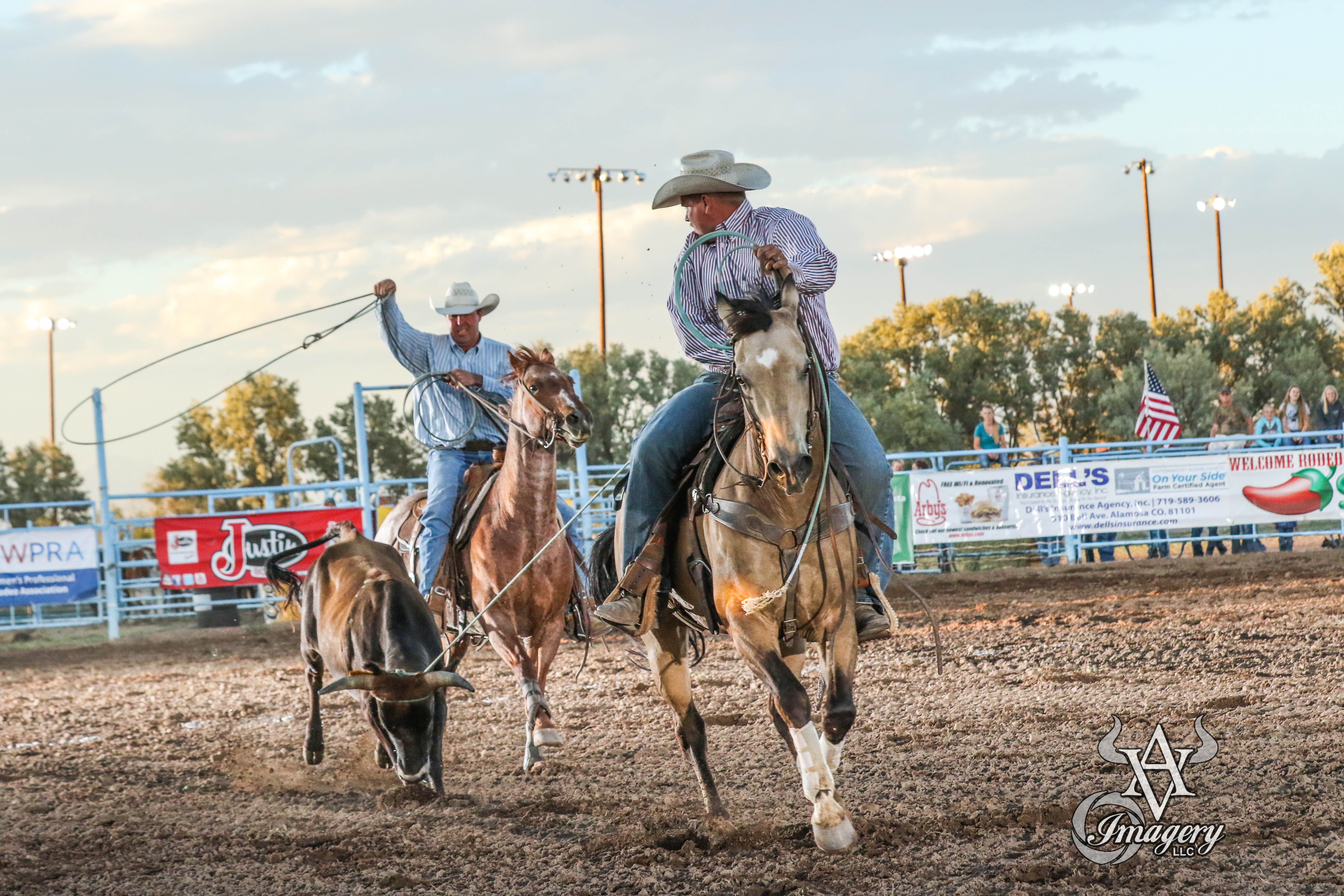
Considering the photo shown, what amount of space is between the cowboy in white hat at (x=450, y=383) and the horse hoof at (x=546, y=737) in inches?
69.0

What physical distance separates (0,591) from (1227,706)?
14616 mm

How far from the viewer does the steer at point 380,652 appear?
217 inches

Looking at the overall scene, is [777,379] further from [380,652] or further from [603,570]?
[380,652]

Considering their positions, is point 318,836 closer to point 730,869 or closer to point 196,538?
point 730,869

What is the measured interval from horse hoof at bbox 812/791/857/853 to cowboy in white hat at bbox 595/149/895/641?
87cm

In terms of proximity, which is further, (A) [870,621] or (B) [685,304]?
(B) [685,304]

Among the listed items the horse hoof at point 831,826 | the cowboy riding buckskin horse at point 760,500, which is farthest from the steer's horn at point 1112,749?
the horse hoof at point 831,826

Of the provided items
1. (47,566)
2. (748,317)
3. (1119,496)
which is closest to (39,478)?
(47,566)

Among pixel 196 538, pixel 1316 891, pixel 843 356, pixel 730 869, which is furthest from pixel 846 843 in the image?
pixel 843 356

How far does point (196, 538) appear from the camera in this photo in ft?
52.4

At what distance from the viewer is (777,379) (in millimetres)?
4344

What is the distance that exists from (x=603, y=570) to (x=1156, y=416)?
1693 cm

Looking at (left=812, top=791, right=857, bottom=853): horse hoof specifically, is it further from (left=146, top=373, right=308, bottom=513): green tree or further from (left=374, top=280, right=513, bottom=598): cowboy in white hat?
(left=146, top=373, right=308, bottom=513): green tree

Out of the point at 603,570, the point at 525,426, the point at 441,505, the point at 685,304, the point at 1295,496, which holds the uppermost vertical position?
the point at 685,304
